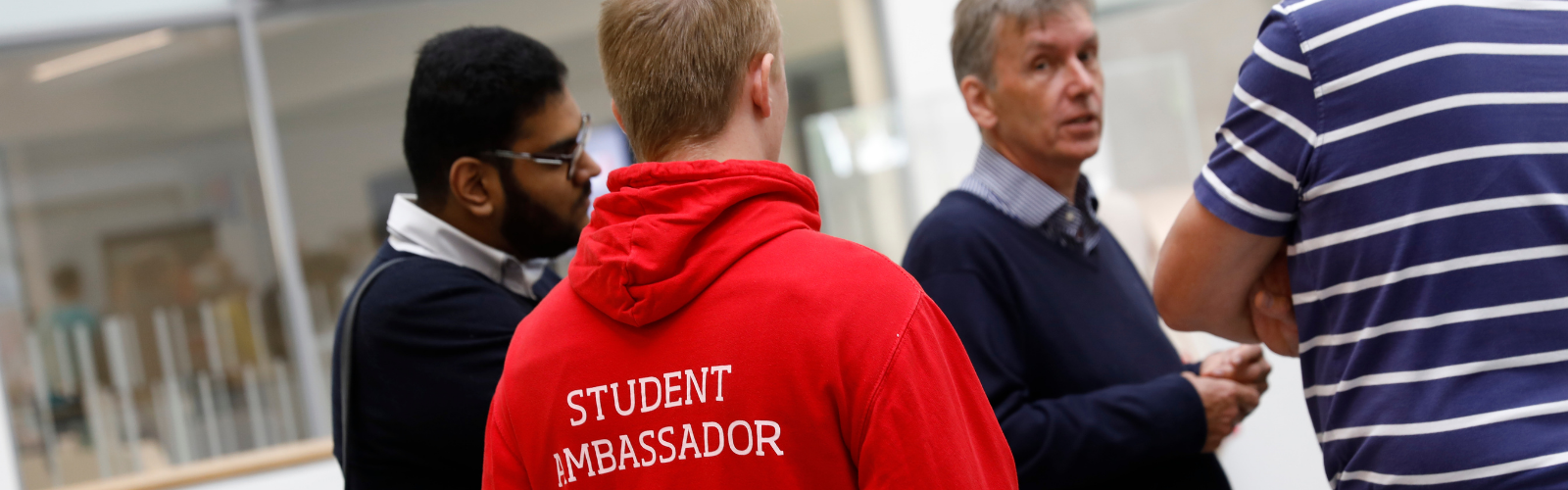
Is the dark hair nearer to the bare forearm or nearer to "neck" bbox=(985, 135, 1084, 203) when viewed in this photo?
"neck" bbox=(985, 135, 1084, 203)

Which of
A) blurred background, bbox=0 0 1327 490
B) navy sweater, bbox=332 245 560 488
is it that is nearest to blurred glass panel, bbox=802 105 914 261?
blurred background, bbox=0 0 1327 490

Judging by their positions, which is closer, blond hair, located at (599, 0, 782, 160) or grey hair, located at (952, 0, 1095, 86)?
blond hair, located at (599, 0, 782, 160)

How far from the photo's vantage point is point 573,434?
92 cm

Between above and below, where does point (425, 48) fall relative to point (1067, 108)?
above

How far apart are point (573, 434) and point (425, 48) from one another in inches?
33.9

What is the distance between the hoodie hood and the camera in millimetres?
863

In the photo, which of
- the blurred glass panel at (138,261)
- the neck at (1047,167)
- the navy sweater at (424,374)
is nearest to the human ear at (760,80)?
the navy sweater at (424,374)

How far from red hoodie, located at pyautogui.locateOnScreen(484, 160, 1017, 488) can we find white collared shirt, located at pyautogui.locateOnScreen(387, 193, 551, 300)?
65 centimetres

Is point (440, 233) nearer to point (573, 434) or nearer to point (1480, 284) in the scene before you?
point (573, 434)

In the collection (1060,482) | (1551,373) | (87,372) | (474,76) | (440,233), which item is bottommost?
(87,372)

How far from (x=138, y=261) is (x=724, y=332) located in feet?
15.0

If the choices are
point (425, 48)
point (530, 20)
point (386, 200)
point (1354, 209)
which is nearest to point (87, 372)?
point (386, 200)

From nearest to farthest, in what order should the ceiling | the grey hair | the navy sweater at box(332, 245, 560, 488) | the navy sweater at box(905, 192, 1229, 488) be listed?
1. the navy sweater at box(332, 245, 560, 488)
2. the navy sweater at box(905, 192, 1229, 488)
3. the grey hair
4. the ceiling

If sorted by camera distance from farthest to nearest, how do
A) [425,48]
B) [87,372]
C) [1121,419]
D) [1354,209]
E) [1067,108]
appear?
1. [87,372]
2. [1067,108]
3. [425,48]
4. [1121,419]
5. [1354,209]
